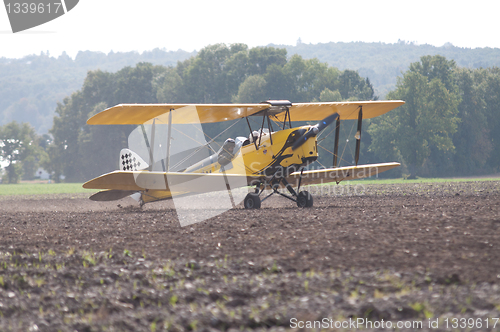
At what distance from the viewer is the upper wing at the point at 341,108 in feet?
49.2

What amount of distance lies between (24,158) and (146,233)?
341 feet

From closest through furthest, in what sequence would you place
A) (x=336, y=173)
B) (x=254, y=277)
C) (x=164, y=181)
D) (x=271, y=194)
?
(x=254, y=277), (x=164, y=181), (x=271, y=194), (x=336, y=173)

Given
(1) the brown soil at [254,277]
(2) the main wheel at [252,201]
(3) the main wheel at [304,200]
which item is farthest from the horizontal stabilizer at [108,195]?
(1) the brown soil at [254,277]

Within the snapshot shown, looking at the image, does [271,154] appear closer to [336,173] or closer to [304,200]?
[304,200]

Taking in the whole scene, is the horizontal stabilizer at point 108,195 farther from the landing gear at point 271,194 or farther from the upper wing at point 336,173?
the upper wing at point 336,173

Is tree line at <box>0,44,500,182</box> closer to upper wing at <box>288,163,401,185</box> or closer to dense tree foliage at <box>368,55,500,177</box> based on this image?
dense tree foliage at <box>368,55,500,177</box>

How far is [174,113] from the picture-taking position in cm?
1361

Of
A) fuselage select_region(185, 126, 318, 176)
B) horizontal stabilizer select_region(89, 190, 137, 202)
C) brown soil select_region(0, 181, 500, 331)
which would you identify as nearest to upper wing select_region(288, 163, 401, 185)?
fuselage select_region(185, 126, 318, 176)

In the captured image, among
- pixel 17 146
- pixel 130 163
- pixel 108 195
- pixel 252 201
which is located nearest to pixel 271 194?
pixel 252 201

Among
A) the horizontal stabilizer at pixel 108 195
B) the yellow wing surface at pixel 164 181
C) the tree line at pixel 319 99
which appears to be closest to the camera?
the yellow wing surface at pixel 164 181

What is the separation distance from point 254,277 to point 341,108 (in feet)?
36.3

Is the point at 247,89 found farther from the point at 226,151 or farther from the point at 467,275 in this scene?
the point at 467,275

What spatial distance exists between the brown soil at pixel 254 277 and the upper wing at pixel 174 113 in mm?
4605

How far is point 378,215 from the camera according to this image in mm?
10555
